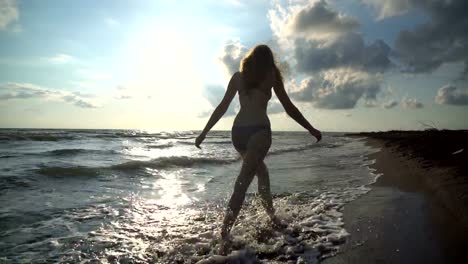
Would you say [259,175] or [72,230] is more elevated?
[259,175]

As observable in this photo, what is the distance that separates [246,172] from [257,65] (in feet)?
4.01

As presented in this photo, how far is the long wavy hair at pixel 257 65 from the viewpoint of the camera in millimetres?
3934

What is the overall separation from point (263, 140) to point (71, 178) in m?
7.11

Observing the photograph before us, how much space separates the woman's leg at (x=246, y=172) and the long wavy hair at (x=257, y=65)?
60 centimetres

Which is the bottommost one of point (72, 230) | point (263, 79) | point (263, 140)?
point (72, 230)

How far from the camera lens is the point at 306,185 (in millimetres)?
7590

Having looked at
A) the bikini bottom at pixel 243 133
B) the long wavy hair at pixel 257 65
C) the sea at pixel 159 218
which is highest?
the long wavy hair at pixel 257 65

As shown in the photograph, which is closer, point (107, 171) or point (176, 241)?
point (176, 241)

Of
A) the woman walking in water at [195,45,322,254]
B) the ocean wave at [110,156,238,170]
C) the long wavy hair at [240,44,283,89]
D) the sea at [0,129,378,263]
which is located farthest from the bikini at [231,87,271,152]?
the ocean wave at [110,156,238,170]

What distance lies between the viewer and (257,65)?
3932 millimetres

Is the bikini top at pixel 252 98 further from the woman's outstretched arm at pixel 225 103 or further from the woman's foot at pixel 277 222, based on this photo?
the woman's foot at pixel 277 222

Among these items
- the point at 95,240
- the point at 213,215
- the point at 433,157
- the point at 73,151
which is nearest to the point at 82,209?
the point at 95,240

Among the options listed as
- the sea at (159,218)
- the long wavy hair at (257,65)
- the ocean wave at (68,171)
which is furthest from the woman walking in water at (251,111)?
the ocean wave at (68,171)

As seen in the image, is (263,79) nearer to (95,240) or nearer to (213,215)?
(213,215)
